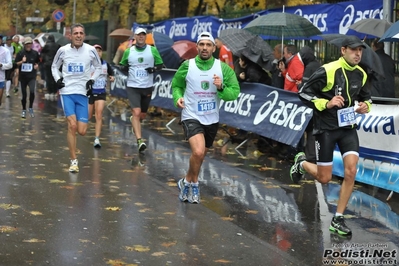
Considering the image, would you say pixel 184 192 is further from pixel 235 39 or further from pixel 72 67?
pixel 235 39

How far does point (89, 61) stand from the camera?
40.4 feet

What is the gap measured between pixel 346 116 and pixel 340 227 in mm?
1105

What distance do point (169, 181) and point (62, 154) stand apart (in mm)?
2805

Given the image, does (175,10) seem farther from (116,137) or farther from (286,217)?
(286,217)

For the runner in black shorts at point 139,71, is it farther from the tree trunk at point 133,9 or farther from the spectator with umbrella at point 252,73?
the tree trunk at point 133,9

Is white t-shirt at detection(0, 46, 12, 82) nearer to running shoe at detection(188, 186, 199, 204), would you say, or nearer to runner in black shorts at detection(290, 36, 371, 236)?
running shoe at detection(188, 186, 199, 204)

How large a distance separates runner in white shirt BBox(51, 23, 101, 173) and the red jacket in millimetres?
3562

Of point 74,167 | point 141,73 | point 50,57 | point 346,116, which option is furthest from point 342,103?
point 50,57

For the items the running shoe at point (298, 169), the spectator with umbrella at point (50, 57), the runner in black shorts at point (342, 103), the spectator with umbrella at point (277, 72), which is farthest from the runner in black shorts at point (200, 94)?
the spectator with umbrella at point (50, 57)

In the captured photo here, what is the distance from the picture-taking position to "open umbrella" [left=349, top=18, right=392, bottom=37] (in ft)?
43.0

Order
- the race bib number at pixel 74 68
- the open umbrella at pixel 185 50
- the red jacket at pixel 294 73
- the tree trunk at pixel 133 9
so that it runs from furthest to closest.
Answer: the tree trunk at pixel 133 9
the open umbrella at pixel 185 50
the red jacket at pixel 294 73
the race bib number at pixel 74 68

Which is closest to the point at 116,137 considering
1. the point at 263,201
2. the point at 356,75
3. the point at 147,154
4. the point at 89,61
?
the point at 147,154

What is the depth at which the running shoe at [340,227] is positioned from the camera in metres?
8.38

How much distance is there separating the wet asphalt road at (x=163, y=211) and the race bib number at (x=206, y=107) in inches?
41.7
